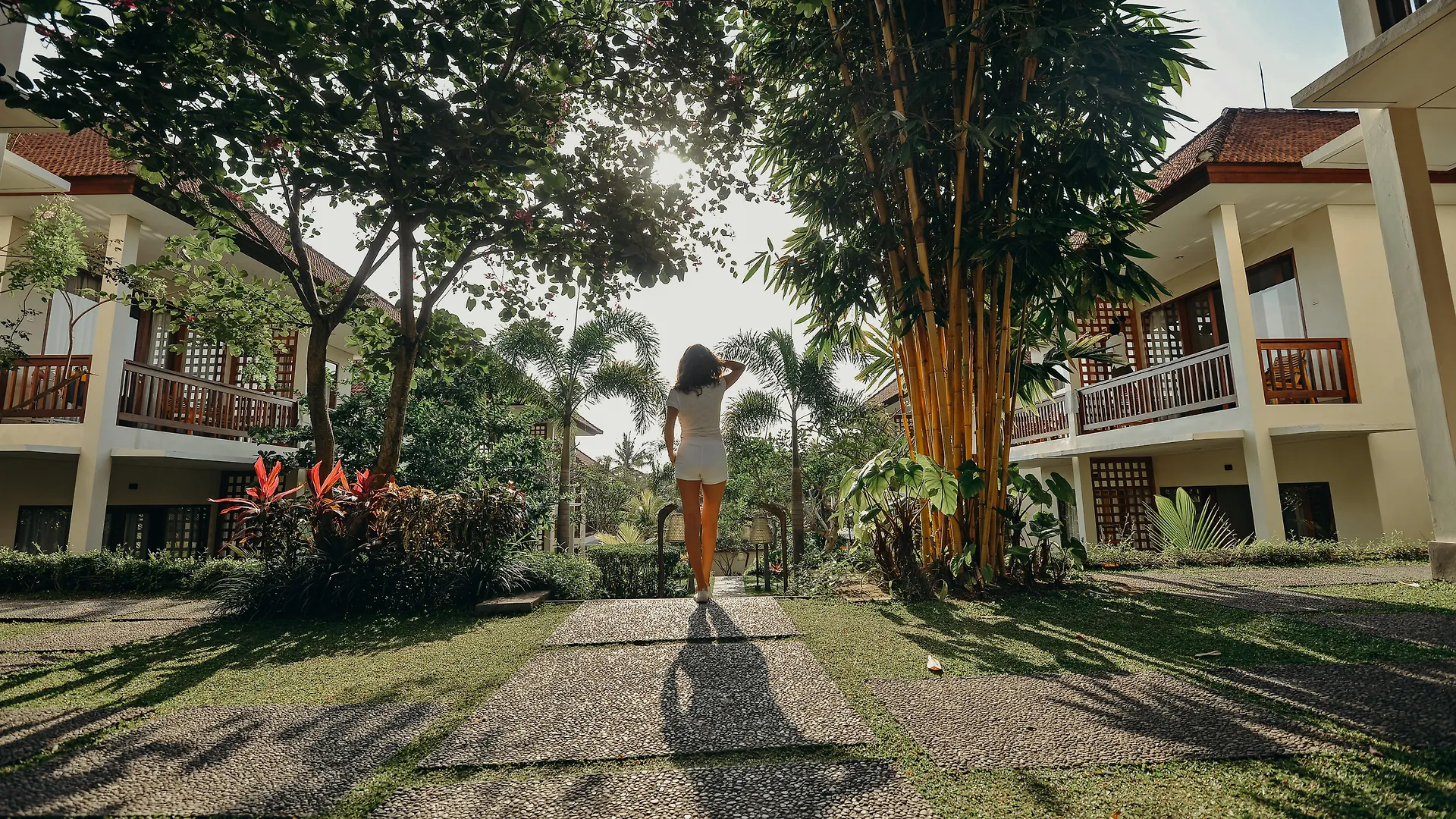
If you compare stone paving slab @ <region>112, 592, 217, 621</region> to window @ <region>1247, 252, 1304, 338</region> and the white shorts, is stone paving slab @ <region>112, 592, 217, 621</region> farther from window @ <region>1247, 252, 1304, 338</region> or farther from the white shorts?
window @ <region>1247, 252, 1304, 338</region>

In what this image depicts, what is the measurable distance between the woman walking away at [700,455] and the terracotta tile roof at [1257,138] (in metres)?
8.09

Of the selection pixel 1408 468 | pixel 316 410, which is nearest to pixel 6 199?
pixel 316 410

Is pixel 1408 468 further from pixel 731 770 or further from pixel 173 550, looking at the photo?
pixel 173 550

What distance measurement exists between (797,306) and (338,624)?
4177 millimetres

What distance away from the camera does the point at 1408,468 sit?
8.77 metres

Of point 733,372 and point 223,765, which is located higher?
point 733,372

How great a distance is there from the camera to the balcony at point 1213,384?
8875 mm

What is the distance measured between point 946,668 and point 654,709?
1215mm

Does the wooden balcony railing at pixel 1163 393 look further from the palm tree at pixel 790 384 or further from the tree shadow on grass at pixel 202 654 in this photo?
the tree shadow on grass at pixel 202 654

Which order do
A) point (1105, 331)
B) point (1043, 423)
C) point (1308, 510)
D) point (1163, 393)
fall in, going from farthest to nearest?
1. point (1043, 423)
2. point (1105, 331)
3. point (1163, 393)
4. point (1308, 510)

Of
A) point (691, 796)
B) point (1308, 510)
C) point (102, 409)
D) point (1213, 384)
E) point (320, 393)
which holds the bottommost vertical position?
point (691, 796)

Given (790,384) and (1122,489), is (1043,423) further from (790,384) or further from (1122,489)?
(790,384)

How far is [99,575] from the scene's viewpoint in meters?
6.75

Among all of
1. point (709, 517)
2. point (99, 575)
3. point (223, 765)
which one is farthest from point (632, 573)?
point (223, 765)
